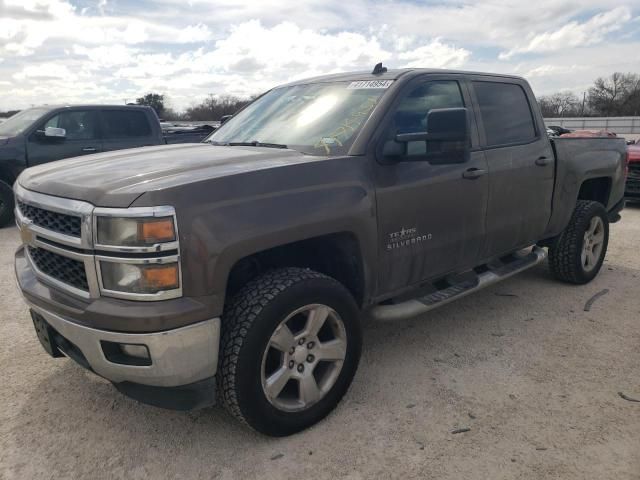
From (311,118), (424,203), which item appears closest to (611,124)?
(424,203)

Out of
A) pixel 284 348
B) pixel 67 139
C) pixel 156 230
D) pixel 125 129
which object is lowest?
pixel 284 348

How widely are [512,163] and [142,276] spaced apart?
2878 mm

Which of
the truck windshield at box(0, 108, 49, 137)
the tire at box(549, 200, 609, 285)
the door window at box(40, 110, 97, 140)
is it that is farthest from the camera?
the door window at box(40, 110, 97, 140)

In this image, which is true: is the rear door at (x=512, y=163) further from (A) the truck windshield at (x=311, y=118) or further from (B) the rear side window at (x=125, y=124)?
(B) the rear side window at (x=125, y=124)

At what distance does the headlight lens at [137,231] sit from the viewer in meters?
2.19

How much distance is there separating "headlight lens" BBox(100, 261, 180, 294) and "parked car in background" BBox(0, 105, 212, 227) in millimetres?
6377

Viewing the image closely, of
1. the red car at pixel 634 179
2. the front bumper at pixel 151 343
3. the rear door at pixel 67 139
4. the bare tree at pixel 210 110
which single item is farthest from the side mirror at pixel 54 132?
the bare tree at pixel 210 110

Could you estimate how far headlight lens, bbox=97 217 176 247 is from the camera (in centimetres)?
219

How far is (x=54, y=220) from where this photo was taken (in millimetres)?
2523

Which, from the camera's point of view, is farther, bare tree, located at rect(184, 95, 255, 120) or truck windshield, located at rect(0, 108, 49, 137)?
bare tree, located at rect(184, 95, 255, 120)

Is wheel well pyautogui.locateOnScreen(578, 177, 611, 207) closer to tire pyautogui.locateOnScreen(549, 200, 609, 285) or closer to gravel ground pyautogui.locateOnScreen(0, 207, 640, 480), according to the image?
tire pyautogui.locateOnScreen(549, 200, 609, 285)

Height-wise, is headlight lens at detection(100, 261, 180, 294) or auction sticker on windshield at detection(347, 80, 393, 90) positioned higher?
auction sticker on windshield at detection(347, 80, 393, 90)

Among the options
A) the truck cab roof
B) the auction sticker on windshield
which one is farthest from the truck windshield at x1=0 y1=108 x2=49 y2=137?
the auction sticker on windshield

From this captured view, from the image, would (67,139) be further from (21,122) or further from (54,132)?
(21,122)
